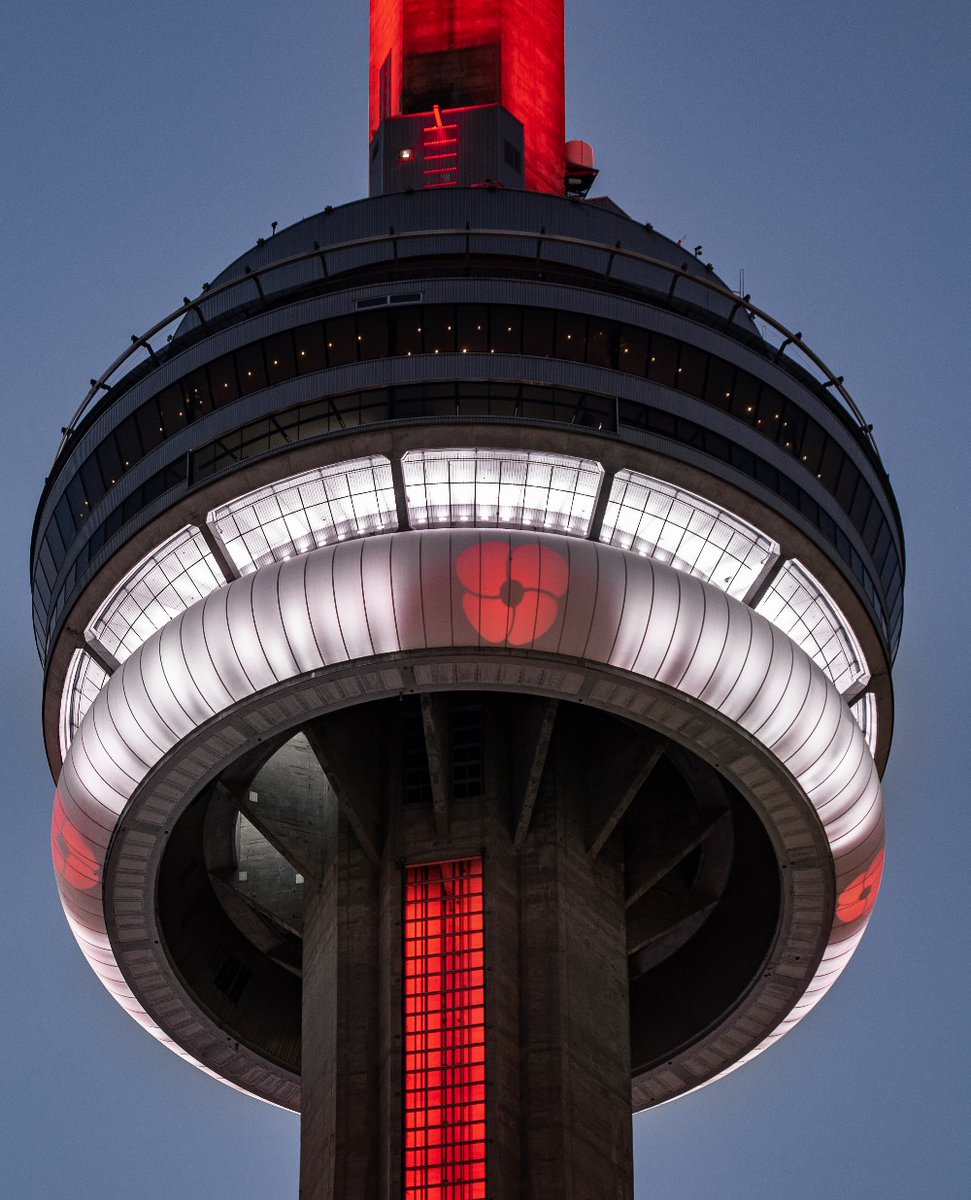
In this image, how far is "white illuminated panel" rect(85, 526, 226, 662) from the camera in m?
54.3

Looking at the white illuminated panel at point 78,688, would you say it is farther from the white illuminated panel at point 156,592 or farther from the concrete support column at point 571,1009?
the concrete support column at point 571,1009

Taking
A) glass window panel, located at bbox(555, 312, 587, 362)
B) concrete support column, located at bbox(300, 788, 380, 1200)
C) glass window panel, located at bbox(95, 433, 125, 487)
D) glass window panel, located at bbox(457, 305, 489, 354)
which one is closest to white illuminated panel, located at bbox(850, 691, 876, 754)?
glass window panel, located at bbox(555, 312, 587, 362)

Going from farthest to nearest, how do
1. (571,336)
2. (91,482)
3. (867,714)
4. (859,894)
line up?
1. (91,482)
2. (867,714)
3. (571,336)
4. (859,894)

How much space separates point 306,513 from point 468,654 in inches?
247

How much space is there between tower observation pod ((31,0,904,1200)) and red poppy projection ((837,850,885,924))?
201mm

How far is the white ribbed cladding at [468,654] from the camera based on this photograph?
48.9 metres

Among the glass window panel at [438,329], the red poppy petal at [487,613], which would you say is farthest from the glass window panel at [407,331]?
the red poppy petal at [487,613]

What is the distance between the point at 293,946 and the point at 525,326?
17.9 m

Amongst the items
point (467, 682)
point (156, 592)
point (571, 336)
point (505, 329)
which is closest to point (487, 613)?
point (467, 682)

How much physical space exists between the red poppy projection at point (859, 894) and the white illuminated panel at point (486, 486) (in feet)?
36.8

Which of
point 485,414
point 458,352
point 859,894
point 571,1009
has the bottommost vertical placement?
point 571,1009

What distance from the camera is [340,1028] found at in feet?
175

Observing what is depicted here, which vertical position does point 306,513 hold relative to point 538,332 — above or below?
below

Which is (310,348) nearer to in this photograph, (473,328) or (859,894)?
(473,328)
